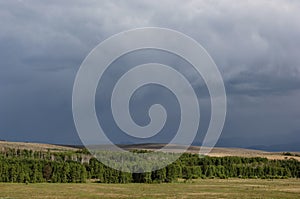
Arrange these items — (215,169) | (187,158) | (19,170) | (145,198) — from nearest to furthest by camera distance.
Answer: (145,198), (19,170), (215,169), (187,158)

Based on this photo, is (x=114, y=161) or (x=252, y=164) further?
(x=252, y=164)

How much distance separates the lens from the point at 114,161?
6161 inches

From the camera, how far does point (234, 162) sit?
184 meters

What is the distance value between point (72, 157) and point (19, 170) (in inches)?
1578

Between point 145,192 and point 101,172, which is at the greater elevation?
point 101,172

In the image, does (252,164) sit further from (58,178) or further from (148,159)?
(58,178)

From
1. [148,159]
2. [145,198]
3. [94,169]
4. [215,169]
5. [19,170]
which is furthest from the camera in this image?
[215,169]

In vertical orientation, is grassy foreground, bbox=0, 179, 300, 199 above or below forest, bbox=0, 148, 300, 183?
below

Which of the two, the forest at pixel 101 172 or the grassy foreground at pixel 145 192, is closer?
the grassy foreground at pixel 145 192

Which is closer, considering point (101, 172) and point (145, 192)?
point (145, 192)

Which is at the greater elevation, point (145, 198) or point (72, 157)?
point (72, 157)

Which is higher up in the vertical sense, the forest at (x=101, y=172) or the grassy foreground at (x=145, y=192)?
the forest at (x=101, y=172)

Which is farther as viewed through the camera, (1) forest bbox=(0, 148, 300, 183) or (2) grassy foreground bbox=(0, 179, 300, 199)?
(1) forest bbox=(0, 148, 300, 183)

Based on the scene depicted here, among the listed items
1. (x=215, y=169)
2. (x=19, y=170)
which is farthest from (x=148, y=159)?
(x=19, y=170)
